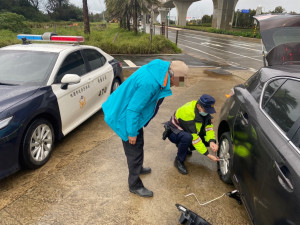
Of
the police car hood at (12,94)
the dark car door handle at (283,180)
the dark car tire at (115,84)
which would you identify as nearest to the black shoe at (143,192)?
the dark car door handle at (283,180)

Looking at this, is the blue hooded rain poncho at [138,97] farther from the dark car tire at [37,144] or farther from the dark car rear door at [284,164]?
the dark car tire at [37,144]

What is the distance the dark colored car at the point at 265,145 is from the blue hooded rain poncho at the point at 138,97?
90 centimetres

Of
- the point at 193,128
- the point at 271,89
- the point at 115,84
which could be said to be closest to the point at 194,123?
the point at 193,128

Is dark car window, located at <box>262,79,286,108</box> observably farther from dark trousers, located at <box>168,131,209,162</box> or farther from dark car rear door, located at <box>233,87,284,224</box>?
dark trousers, located at <box>168,131,209,162</box>

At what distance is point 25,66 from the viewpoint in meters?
3.51

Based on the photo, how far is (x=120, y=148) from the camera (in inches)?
145

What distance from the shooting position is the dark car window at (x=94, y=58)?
4.38 m

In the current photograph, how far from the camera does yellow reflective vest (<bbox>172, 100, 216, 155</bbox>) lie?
111 inches

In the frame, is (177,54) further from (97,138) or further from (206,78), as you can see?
(97,138)

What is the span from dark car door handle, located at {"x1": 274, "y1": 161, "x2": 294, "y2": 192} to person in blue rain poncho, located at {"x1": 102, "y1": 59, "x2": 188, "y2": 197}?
102 cm

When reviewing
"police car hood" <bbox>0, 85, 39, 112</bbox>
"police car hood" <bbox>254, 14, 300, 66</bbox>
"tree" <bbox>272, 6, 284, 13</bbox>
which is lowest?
"police car hood" <bbox>0, 85, 39, 112</bbox>

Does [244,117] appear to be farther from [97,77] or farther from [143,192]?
[97,77]

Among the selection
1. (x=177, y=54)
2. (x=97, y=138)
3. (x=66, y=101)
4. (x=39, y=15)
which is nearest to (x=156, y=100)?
(x=66, y=101)

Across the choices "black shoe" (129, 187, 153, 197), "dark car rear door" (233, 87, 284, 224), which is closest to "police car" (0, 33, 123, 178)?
"black shoe" (129, 187, 153, 197)
